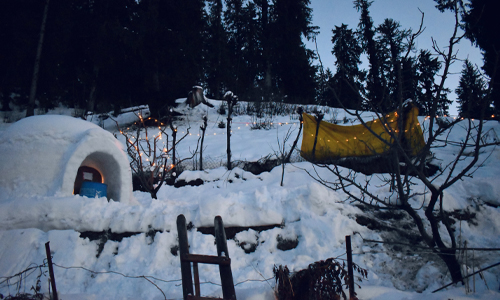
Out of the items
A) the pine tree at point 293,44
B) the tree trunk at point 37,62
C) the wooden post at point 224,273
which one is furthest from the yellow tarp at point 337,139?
the tree trunk at point 37,62

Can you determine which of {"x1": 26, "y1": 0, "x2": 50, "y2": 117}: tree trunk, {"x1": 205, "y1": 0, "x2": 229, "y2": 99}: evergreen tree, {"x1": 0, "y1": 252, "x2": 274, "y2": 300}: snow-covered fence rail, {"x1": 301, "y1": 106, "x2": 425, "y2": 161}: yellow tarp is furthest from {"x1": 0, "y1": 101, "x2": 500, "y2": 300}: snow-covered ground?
{"x1": 205, "y1": 0, "x2": 229, "y2": 99}: evergreen tree

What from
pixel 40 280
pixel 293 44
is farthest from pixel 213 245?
pixel 293 44

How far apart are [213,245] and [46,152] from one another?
297cm

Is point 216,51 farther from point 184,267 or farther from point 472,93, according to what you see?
point 184,267

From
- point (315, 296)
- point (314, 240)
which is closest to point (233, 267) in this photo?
point (314, 240)

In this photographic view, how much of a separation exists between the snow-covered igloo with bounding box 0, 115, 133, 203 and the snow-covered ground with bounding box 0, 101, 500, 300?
0.81 feet

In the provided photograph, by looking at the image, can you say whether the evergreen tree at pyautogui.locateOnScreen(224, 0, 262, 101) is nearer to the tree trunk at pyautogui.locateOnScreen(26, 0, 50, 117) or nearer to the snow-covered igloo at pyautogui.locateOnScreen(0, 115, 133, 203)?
the tree trunk at pyautogui.locateOnScreen(26, 0, 50, 117)

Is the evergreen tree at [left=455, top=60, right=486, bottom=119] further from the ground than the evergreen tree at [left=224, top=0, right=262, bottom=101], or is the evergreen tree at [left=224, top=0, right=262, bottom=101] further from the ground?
the evergreen tree at [left=224, top=0, right=262, bottom=101]

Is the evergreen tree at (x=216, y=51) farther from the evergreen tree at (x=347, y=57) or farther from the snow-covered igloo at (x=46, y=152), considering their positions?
the evergreen tree at (x=347, y=57)

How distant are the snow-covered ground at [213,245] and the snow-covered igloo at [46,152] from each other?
Answer: 247 mm

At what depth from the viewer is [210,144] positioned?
1091 centimetres

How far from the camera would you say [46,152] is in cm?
427

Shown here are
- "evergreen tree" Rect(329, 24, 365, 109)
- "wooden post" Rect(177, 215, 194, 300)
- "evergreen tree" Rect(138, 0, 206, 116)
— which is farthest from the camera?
"evergreen tree" Rect(138, 0, 206, 116)

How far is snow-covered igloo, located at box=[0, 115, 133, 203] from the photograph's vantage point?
4.09m
